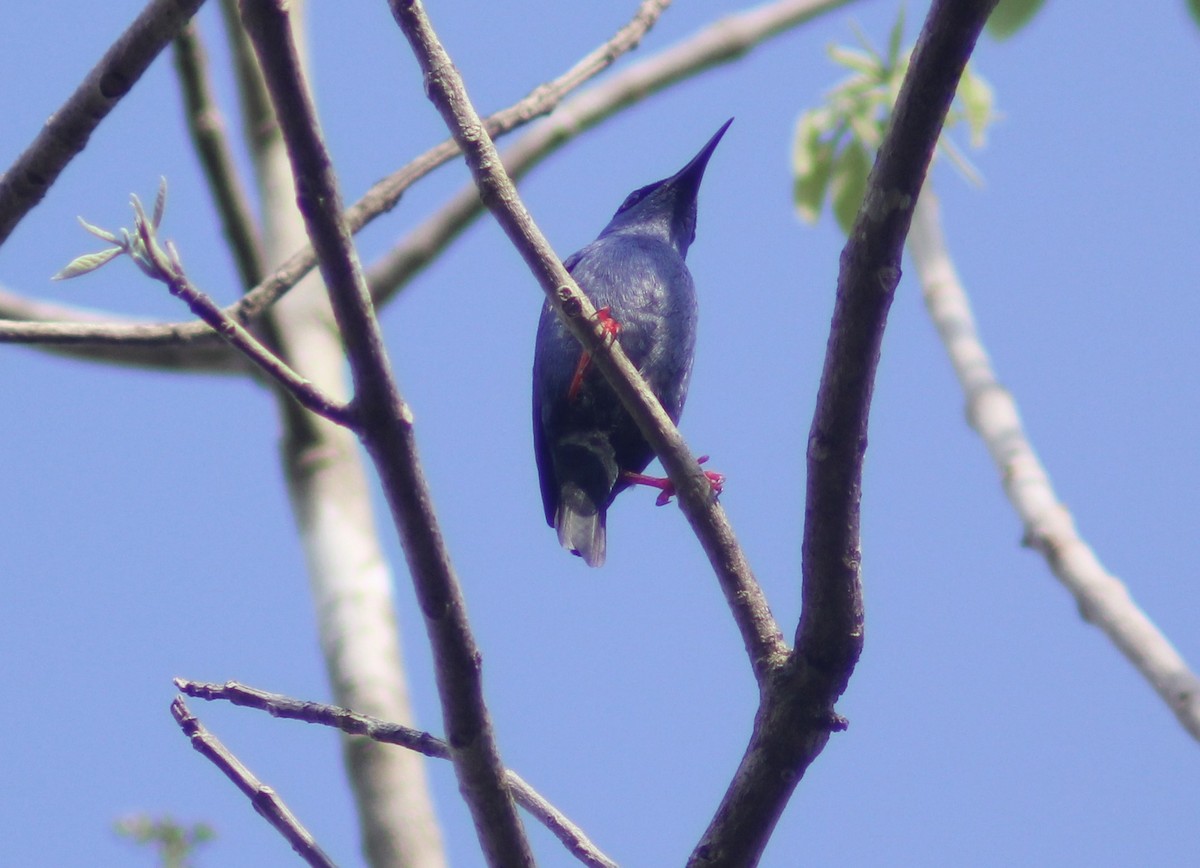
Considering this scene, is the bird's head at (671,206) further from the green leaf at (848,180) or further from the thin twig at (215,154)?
the thin twig at (215,154)

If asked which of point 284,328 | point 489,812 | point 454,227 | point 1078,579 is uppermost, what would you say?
point 454,227

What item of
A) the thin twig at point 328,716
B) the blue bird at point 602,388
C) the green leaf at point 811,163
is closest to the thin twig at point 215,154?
the blue bird at point 602,388

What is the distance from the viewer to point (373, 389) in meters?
2.37

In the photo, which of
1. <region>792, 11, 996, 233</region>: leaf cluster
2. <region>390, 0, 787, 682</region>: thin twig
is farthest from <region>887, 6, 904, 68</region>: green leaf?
<region>390, 0, 787, 682</region>: thin twig

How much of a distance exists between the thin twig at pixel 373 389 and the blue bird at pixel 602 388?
8.65 feet

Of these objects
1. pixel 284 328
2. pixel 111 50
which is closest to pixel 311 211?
pixel 111 50

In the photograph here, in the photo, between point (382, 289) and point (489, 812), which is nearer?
point (489, 812)

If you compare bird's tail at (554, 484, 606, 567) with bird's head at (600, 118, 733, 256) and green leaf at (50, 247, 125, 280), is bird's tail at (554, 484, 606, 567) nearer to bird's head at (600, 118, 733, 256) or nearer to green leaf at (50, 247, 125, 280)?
bird's head at (600, 118, 733, 256)

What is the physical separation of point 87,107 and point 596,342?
4.20ft

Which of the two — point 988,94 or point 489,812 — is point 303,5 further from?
point 489,812

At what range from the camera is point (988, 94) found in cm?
594

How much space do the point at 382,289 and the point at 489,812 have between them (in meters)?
4.44

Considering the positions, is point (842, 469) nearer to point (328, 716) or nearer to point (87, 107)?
point (328, 716)

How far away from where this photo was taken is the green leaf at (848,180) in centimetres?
580
